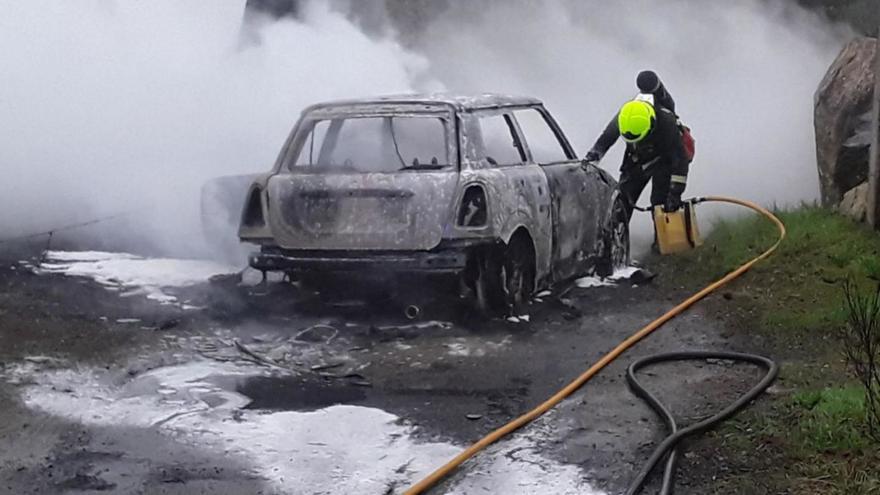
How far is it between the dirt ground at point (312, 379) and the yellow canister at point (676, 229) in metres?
1.31

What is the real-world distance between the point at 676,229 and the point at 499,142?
9.14 feet

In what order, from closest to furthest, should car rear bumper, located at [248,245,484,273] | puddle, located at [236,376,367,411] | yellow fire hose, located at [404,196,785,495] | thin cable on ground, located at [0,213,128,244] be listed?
1. yellow fire hose, located at [404,196,785,495]
2. puddle, located at [236,376,367,411]
3. car rear bumper, located at [248,245,484,273]
4. thin cable on ground, located at [0,213,128,244]

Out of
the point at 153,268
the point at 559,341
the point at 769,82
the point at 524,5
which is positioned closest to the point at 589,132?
the point at 769,82

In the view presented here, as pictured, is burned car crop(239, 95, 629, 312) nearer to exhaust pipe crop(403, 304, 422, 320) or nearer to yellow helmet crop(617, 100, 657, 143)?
exhaust pipe crop(403, 304, 422, 320)

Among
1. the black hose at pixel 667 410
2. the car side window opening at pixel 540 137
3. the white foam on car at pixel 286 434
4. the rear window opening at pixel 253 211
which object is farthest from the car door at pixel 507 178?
the white foam on car at pixel 286 434

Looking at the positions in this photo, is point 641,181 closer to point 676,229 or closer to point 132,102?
point 676,229

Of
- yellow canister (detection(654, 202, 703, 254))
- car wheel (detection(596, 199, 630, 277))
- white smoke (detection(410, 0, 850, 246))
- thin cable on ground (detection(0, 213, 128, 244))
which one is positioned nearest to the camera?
car wheel (detection(596, 199, 630, 277))

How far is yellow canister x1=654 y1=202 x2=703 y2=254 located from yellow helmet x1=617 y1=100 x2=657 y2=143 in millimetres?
700

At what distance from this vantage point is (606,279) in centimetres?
1052

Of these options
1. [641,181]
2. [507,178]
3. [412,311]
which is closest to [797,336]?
[507,178]

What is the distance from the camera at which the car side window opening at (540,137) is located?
995 centimetres

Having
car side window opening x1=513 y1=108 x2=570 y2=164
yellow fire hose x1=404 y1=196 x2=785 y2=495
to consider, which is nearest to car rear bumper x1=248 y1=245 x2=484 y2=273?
yellow fire hose x1=404 y1=196 x2=785 y2=495

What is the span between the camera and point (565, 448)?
597 centimetres

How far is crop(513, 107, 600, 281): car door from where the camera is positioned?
953cm
